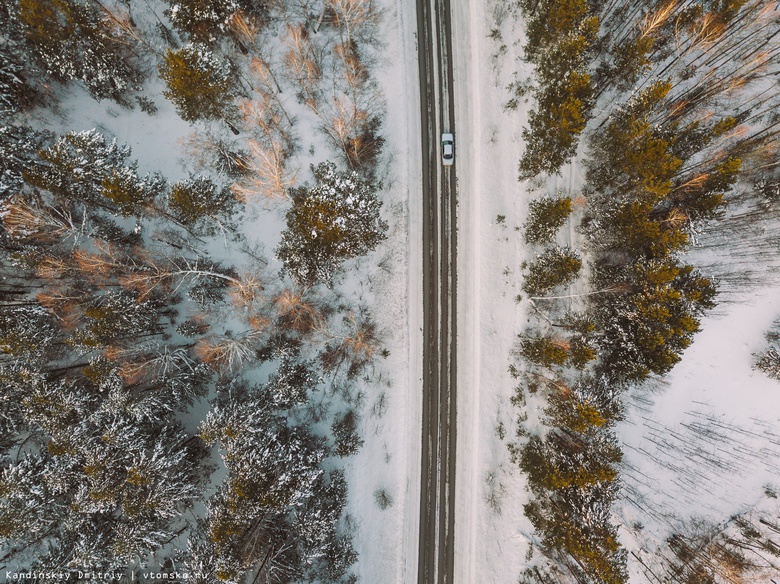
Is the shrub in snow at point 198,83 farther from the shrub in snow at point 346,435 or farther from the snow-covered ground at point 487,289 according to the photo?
the shrub in snow at point 346,435

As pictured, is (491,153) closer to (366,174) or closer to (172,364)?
(366,174)

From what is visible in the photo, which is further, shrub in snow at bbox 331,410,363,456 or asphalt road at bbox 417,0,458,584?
asphalt road at bbox 417,0,458,584

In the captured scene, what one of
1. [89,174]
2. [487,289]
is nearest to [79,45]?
[89,174]

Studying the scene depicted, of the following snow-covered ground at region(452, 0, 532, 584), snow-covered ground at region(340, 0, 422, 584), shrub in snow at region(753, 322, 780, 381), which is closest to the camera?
shrub in snow at region(753, 322, 780, 381)

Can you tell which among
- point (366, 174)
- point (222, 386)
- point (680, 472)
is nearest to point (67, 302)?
point (222, 386)

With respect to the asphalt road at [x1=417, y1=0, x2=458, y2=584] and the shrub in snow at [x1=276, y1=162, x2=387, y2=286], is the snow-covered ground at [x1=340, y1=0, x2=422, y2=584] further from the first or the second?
the shrub in snow at [x1=276, y1=162, x2=387, y2=286]

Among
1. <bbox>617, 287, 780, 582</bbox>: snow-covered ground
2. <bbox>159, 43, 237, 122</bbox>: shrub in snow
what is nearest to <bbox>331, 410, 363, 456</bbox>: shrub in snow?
<bbox>617, 287, 780, 582</bbox>: snow-covered ground

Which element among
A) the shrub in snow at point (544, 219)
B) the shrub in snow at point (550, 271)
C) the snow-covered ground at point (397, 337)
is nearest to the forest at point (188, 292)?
the snow-covered ground at point (397, 337)
